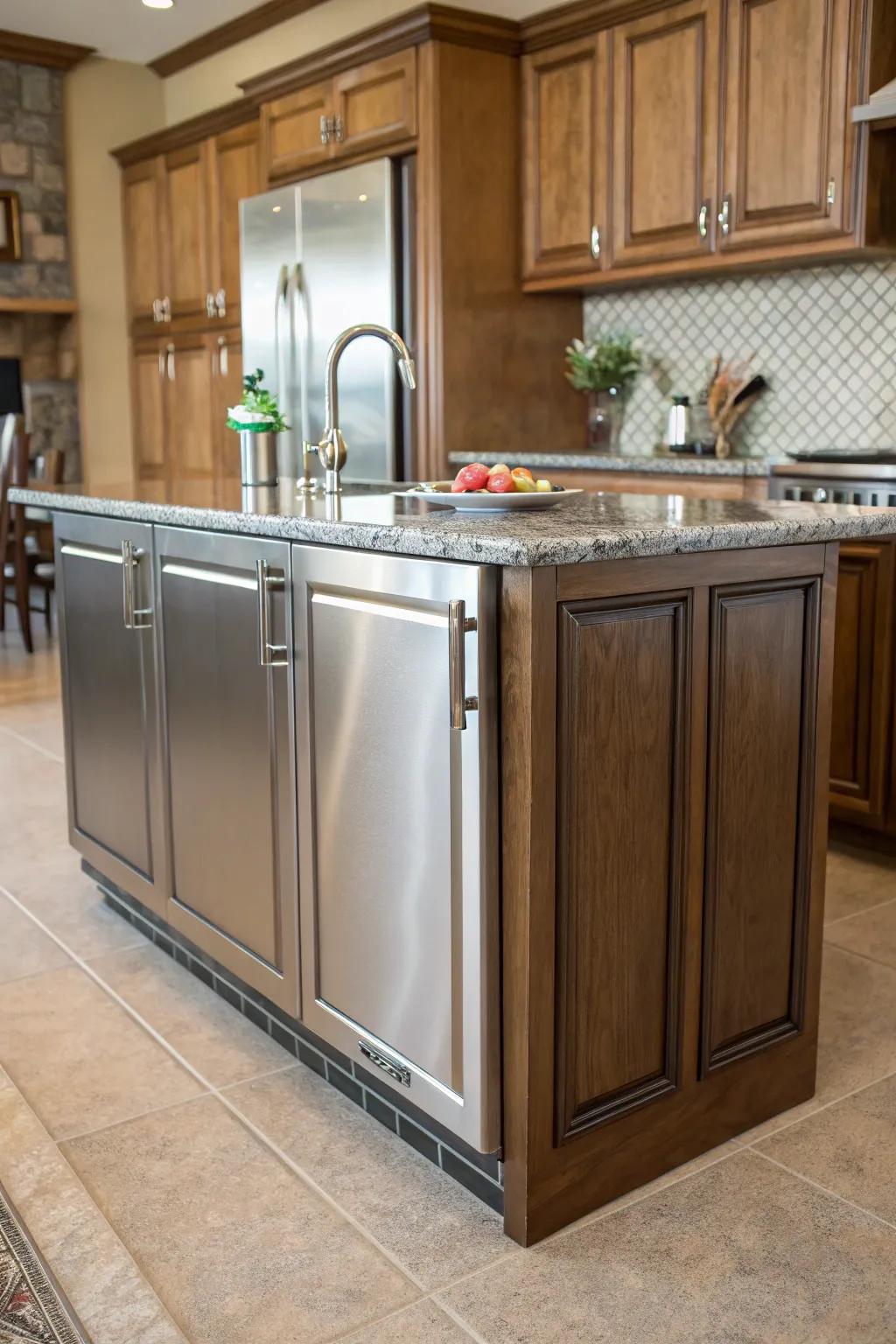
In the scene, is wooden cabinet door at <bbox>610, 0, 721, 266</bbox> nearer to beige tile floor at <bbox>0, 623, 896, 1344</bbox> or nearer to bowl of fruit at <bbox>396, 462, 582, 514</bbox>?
bowl of fruit at <bbox>396, 462, 582, 514</bbox>

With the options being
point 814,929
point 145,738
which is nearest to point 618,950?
point 814,929

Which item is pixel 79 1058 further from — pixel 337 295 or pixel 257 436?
pixel 337 295

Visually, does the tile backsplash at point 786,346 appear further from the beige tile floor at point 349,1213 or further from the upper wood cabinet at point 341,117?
the beige tile floor at point 349,1213

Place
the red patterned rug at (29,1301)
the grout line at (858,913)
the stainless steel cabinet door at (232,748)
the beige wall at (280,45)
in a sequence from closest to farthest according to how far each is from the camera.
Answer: the red patterned rug at (29,1301), the stainless steel cabinet door at (232,748), the grout line at (858,913), the beige wall at (280,45)

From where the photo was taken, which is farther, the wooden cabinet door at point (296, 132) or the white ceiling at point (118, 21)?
the white ceiling at point (118, 21)

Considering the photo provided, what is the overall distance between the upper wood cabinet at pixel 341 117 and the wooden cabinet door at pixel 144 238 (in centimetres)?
151

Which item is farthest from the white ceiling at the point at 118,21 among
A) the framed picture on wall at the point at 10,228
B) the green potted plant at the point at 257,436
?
the green potted plant at the point at 257,436

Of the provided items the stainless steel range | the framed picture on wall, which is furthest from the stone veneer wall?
the stainless steel range

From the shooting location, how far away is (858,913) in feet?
9.11

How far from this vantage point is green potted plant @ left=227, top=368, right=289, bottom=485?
2.72 meters

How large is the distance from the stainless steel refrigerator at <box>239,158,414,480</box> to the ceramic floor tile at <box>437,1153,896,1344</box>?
3283 millimetres

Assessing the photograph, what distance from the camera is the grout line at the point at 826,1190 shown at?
168 cm

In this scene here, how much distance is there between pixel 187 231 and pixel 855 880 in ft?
15.2

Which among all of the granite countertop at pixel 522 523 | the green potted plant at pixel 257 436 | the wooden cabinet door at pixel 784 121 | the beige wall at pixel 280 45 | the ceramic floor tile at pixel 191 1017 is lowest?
the ceramic floor tile at pixel 191 1017
